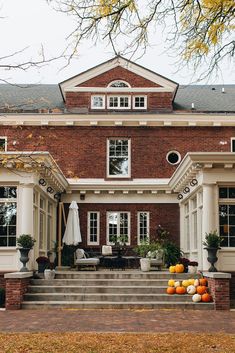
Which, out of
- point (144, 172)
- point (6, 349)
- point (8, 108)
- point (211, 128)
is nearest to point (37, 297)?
point (6, 349)

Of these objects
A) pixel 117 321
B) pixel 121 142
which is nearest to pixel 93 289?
pixel 117 321

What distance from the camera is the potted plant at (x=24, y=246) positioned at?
617 inches

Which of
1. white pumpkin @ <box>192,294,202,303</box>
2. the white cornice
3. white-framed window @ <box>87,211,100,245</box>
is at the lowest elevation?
white pumpkin @ <box>192,294,202,303</box>

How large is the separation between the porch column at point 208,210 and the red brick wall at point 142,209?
7.52m

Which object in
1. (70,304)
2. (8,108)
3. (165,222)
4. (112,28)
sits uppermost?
(112,28)

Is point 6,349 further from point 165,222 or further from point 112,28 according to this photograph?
point 165,222

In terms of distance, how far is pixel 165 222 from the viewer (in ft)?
77.7

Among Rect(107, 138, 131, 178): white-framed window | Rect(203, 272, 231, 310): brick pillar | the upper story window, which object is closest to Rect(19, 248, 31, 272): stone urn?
Rect(203, 272, 231, 310): brick pillar

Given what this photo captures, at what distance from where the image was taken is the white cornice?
24.3 metres

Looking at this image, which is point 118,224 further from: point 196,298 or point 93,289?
point 196,298

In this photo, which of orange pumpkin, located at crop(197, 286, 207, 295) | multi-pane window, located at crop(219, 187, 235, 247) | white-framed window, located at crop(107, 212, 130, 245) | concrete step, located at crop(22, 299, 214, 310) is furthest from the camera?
white-framed window, located at crop(107, 212, 130, 245)

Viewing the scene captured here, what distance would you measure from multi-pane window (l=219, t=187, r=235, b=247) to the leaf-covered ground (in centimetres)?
631

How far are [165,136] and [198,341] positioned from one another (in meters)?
15.8

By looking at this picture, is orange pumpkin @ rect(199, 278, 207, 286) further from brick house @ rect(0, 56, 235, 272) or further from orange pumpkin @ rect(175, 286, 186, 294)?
brick house @ rect(0, 56, 235, 272)
